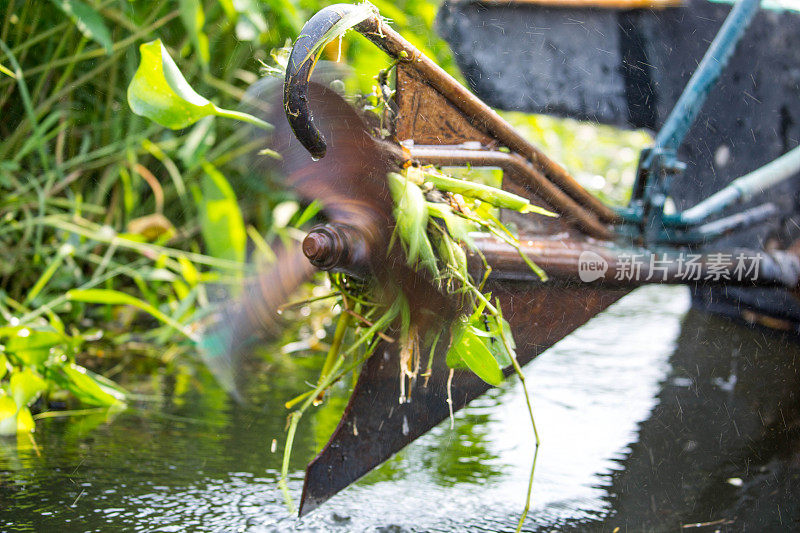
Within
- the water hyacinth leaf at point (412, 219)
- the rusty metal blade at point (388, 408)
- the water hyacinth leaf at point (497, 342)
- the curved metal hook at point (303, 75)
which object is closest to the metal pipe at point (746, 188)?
the rusty metal blade at point (388, 408)

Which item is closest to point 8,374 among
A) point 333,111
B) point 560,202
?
point 333,111

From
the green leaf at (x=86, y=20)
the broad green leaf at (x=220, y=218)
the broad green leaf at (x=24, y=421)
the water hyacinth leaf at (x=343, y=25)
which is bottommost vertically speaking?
the broad green leaf at (x=24, y=421)

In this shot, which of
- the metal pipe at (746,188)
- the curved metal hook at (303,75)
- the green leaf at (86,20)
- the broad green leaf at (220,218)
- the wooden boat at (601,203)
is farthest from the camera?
the broad green leaf at (220,218)

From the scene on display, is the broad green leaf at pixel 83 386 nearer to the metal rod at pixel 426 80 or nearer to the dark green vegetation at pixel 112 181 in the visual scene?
the dark green vegetation at pixel 112 181

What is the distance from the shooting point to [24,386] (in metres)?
1.58

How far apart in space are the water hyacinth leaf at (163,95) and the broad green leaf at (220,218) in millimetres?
1256

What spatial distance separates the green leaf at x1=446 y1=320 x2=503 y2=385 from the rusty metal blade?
0.36 feet

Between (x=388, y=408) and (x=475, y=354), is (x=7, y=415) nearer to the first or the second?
(x=388, y=408)

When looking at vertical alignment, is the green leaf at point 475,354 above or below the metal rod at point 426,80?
below

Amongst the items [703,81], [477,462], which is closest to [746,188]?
[703,81]

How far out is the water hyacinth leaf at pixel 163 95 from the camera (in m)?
1.16

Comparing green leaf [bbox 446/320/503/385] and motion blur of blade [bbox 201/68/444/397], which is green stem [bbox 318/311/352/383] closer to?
motion blur of blade [bbox 201/68/444/397]

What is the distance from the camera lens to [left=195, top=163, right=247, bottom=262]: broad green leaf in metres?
2.46

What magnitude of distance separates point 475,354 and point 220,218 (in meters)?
1.51
